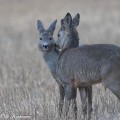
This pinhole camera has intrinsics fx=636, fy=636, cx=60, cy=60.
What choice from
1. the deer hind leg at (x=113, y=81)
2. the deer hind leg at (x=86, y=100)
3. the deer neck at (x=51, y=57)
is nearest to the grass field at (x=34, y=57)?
the deer hind leg at (x=86, y=100)

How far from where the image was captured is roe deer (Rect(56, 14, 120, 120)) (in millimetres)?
9703

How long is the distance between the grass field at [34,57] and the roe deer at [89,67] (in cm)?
58

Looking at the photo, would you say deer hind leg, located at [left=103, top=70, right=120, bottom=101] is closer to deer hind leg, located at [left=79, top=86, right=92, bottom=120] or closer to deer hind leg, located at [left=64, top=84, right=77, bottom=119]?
deer hind leg, located at [left=64, top=84, right=77, bottom=119]

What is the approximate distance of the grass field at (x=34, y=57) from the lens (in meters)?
10.8

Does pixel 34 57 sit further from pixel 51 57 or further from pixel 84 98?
pixel 84 98

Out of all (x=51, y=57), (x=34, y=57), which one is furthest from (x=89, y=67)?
(x=34, y=57)

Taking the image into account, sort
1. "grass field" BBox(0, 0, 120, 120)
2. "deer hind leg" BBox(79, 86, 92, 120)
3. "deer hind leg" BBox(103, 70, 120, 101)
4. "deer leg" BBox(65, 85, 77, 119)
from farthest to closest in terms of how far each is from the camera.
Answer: "grass field" BBox(0, 0, 120, 120), "deer hind leg" BBox(79, 86, 92, 120), "deer leg" BBox(65, 85, 77, 119), "deer hind leg" BBox(103, 70, 120, 101)

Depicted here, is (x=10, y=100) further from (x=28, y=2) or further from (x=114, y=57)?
(x=28, y=2)

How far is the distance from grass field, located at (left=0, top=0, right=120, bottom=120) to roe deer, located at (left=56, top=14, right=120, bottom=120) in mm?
583

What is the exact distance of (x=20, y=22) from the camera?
3117 centimetres

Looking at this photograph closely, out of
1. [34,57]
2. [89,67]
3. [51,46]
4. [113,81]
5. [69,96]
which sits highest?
[51,46]

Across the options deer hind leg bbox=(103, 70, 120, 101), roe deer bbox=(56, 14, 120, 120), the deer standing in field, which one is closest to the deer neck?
the deer standing in field

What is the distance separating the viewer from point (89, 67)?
33.0ft

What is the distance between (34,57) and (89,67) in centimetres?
961
